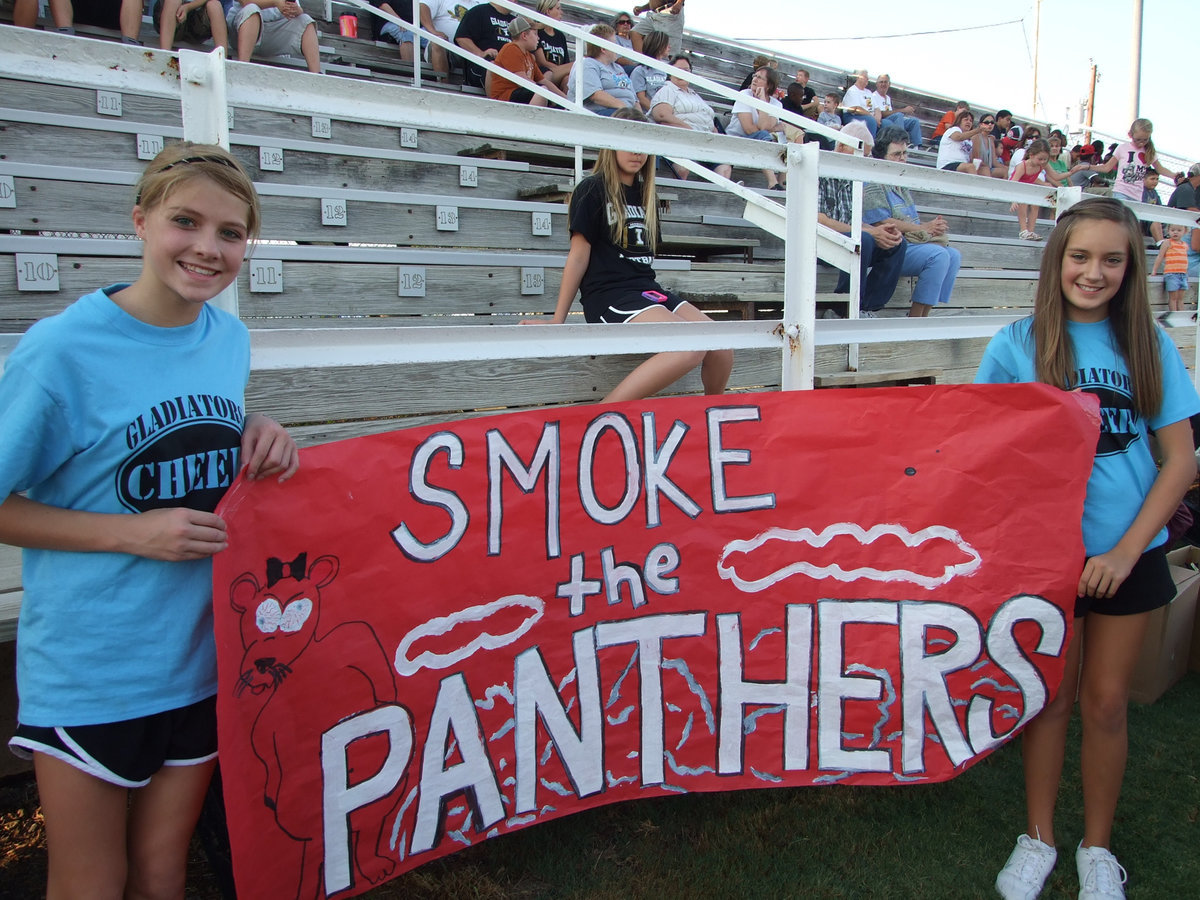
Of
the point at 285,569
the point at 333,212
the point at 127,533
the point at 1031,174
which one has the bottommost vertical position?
the point at 285,569

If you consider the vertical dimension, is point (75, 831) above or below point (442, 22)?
below

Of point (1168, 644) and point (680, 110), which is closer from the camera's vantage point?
point (1168, 644)

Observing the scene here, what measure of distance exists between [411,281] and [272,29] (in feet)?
13.1

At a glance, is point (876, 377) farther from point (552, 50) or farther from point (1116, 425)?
point (552, 50)

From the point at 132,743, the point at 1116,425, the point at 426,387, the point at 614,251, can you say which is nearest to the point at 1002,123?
the point at 614,251

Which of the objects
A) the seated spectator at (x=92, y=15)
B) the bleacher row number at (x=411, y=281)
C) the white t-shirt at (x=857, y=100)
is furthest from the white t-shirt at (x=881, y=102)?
the bleacher row number at (x=411, y=281)

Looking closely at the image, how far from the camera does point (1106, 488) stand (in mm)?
2143

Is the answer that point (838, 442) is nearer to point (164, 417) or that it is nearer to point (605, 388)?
point (605, 388)

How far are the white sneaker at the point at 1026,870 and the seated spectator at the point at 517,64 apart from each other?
21.5ft

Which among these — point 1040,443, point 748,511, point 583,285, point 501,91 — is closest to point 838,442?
point 748,511

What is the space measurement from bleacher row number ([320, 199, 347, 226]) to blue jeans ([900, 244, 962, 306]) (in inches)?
136

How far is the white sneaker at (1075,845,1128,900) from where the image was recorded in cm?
214

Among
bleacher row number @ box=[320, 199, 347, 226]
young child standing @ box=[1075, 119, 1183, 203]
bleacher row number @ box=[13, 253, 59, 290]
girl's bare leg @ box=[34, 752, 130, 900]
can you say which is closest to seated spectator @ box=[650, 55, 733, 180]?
bleacher row number @ box=[320, 199, 347, 226]

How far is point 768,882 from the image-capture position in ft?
7.27
